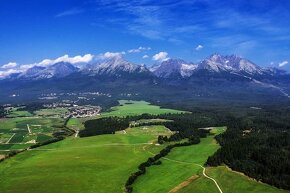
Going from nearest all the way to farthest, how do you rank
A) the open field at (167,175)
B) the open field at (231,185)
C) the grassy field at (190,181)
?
the open field at (231,185), the grassy field at (190,181), the open field at (167,175)

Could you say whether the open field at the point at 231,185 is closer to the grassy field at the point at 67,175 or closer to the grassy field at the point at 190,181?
the grassy field at the point at 190,181

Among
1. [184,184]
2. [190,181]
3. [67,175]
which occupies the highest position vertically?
[67,175]

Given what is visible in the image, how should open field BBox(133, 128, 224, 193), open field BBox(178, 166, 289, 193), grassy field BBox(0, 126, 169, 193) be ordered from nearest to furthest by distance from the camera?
open field BBox(178, 166, 289, 193)
open field BBox(133, 128, 224, 193)
grassy field BBox(0, 126, 169, 193)

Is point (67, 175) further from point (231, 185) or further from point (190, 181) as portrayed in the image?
point (231, 185)

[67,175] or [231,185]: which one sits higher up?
[67,175]

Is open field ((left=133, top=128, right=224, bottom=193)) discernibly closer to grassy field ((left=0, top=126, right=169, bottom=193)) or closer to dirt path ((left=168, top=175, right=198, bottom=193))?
dirt path ((left=168, top=175, right=198, bottom=193))

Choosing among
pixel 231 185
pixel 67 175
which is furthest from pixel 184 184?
pixel 67 175

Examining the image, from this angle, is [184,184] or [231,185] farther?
[184,184]

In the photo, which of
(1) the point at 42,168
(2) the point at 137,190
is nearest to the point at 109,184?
(2) the point at 137,190

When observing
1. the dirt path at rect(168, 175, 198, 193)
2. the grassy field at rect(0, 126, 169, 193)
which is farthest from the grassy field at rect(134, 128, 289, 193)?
the grassy field at rect(0, 126, 169, 193)

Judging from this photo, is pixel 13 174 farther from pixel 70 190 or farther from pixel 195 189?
pixel 195 189

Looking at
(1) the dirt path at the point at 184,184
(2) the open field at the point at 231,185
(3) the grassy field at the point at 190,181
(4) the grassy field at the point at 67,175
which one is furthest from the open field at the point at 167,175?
(4) the grassy field at the point at 67,175

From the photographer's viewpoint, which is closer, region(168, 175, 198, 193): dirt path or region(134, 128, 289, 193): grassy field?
region(134, 128, 289, 193): grassy field
